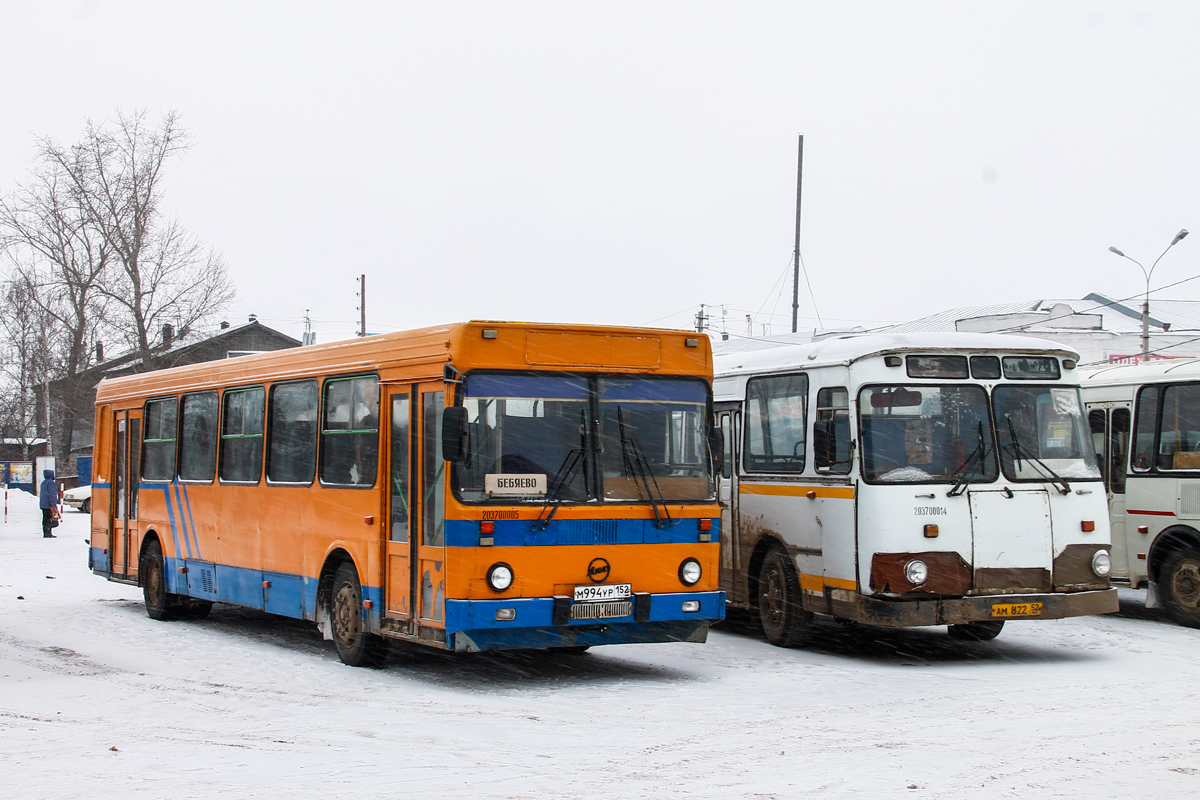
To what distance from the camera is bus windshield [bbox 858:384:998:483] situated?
1198cm

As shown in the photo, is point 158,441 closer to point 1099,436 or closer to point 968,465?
point 968,465

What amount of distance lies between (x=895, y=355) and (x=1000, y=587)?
2.24 m

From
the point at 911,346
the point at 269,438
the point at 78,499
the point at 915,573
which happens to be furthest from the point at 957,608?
the point at 78,499

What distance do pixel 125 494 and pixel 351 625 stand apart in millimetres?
7053

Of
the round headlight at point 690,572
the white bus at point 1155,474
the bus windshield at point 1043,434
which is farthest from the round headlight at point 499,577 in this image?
the white bus at point 1155,474

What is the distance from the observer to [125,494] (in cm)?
1762

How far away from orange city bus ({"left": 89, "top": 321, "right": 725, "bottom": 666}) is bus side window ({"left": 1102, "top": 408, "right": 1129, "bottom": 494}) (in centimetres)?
653

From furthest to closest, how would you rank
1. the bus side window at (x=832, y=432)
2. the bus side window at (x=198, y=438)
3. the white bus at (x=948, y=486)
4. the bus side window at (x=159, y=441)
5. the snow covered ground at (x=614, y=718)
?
the bus side window at (x=159, y=441) < the bus side window at (x=198, y=438) < the bus side window at (x=832, y=432) < the white bus at (x=948, y=486) < the snow covered ground at (x=614, y=718)

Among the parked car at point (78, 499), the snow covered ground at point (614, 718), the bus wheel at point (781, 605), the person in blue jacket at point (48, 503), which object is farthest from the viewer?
the parked car at point (78, 499)

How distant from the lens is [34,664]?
12039mm

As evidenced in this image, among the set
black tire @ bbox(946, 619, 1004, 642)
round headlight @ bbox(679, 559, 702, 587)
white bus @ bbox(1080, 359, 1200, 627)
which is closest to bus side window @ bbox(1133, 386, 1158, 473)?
white bus @ bbox(1080, 359, 1200, 627)

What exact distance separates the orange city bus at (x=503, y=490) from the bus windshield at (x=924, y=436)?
166 cm

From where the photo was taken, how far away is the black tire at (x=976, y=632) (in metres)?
13.9

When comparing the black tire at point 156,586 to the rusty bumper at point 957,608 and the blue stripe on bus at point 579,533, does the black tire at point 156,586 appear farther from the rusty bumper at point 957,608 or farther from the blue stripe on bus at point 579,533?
the rusty bumper at point 957,608
